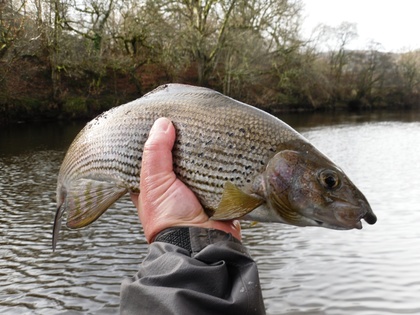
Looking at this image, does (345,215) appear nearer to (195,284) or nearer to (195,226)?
(195,226)

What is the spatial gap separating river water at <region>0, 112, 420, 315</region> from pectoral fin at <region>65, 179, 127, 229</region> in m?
4.62

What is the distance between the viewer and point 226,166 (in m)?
2.52

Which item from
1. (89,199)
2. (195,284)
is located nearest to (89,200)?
(89,199)

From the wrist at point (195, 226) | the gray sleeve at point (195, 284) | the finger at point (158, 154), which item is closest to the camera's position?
the gray sleeve at point (195, 284)

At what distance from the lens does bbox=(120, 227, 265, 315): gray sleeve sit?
170cm

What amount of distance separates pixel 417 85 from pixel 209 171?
218 feet

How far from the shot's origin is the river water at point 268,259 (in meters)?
7.25

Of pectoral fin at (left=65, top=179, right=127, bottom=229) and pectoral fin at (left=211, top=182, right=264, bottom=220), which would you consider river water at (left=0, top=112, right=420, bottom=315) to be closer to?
pectoral fin at (left=65, top=179, right=127, bottom=229)

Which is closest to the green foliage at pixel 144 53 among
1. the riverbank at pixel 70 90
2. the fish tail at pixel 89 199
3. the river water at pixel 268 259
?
the riverbank at pixel 70 90

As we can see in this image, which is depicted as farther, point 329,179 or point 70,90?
point 70,90

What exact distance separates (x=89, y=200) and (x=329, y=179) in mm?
1529

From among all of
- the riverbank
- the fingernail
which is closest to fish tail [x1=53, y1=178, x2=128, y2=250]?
the fingernail

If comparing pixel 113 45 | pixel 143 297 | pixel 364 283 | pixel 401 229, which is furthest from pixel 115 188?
pixel 113 45

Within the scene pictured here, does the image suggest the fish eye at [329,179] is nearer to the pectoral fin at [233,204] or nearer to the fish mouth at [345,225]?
the fish mouth at [345,225]
